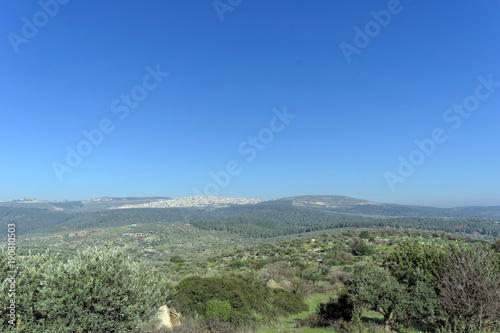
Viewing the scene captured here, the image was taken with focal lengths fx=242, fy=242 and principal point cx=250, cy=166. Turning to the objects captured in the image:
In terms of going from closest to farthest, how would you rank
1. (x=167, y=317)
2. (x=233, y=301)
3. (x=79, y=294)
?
(x=79, y=294), (x=167, y=317), (x=233, y=301)

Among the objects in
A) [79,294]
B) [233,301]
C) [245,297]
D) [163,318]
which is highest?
[79,294]

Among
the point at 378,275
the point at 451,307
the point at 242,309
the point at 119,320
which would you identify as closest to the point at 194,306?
the point at 242,309

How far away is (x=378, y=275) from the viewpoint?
14.8 meters

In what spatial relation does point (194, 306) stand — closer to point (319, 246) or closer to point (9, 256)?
point (9, 256)

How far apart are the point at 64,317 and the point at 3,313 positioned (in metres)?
1.82

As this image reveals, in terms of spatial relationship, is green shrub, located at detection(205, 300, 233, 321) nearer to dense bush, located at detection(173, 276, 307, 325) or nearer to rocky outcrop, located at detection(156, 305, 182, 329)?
dense bush, located at detection(173, 276, 307, 325)

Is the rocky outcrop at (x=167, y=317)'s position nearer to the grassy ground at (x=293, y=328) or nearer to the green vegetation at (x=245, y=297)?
the green vegetation at (x=245, y=297)
